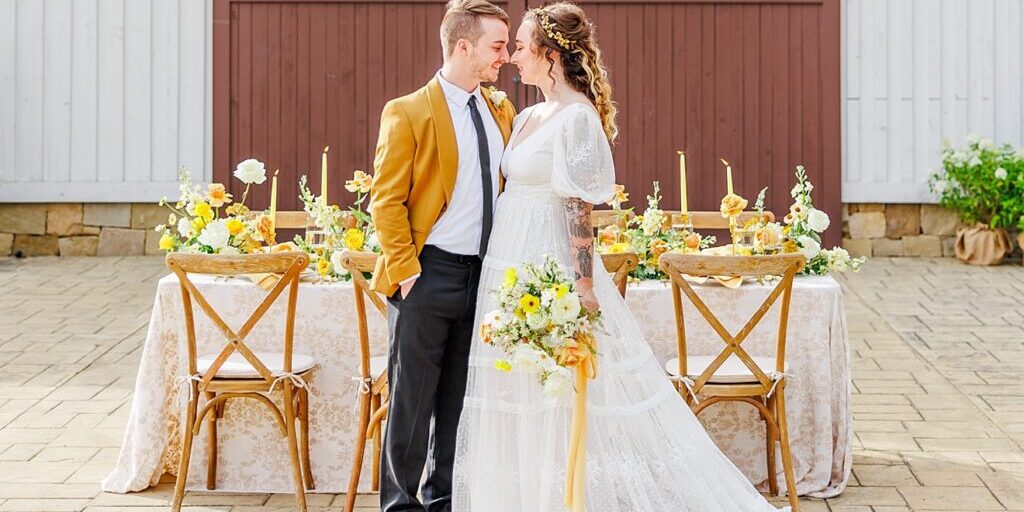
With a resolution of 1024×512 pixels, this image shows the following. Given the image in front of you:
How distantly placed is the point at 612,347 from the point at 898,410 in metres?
2.21

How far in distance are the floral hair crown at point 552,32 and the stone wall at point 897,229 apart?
669 centimetres

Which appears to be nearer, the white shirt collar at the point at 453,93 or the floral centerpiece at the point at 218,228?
the white shirt collar at the point at 453,93

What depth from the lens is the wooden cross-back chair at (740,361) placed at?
4.21 meters

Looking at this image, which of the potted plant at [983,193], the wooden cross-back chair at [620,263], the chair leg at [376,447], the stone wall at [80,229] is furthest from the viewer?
the stone wall at [80,229]

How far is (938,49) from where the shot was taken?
983 centimetres

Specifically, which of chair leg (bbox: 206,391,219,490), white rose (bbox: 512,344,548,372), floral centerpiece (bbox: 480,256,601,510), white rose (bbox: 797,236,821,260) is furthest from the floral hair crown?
chair leg (bbox: 206,391,219,490)

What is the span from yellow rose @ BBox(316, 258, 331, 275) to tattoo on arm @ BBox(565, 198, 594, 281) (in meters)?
1.13

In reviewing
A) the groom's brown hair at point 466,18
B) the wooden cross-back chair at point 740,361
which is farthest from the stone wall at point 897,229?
the groom's brown hair at point 466,18

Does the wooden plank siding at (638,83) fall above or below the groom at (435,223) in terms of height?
above

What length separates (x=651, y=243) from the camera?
4.73m

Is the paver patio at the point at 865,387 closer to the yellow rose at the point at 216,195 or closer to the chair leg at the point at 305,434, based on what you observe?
the chair leg at the point at 305,434

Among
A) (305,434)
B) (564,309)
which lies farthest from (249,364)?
(564,309)

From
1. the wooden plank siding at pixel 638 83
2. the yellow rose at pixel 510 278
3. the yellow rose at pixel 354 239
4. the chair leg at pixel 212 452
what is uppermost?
the wooden plank siding at pixel 638 83

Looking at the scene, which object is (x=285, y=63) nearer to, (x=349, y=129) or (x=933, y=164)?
(x=349, y=129)
